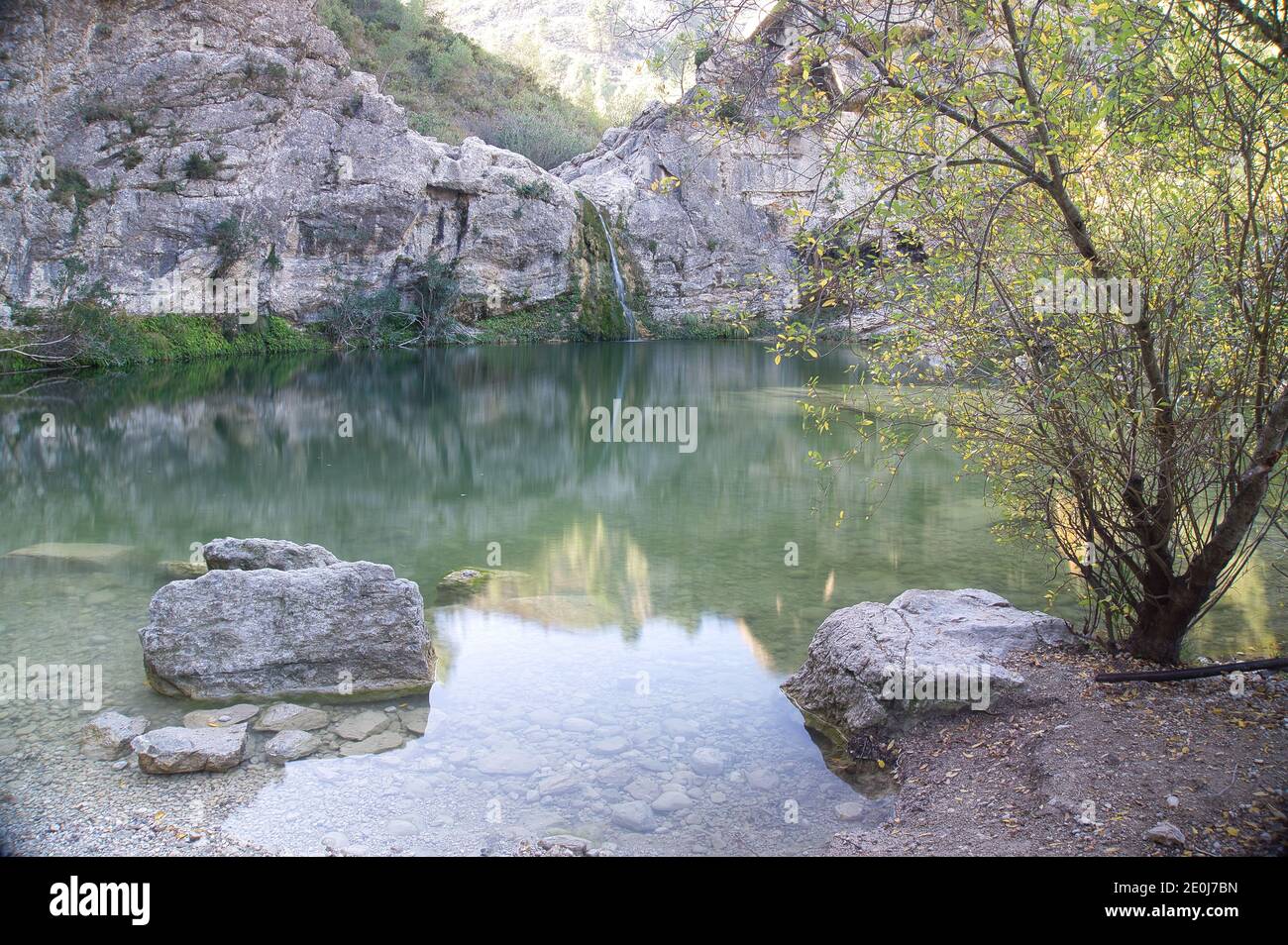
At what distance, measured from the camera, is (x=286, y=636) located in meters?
6.93

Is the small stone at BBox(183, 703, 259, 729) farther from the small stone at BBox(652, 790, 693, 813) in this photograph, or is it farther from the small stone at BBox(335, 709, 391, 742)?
the small stone at BBox(652, 790, 693, 813)

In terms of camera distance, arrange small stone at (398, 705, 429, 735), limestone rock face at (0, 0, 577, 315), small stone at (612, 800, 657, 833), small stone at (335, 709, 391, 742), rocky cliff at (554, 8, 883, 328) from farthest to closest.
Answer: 1. rocky cliff at (554, 8, 883, 328)
2. limestone rock face at (0, 0, 577, 315)
3. small stone at (398, 705, 429, 735)
4. small stone at (335, 709, 391, 742)
5. small stone at (612, 800, 657, 833)

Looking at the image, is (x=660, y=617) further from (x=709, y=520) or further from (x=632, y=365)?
(x=632, y=365)

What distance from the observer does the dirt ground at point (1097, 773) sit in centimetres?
410

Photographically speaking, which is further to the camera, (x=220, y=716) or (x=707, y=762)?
(x=220, y=716)

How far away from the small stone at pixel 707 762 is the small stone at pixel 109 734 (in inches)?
143

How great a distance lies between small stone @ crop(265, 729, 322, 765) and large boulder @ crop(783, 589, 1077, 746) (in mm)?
A: 3375

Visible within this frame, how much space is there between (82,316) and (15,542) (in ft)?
66.7

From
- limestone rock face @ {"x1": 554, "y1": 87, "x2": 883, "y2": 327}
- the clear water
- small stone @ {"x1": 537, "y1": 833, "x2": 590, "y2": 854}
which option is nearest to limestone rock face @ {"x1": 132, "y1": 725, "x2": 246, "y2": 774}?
the clear water

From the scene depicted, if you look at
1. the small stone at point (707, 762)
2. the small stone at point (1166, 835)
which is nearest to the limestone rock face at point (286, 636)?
the small stone at point (707, 762)

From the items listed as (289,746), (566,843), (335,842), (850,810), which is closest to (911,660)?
(850,810)

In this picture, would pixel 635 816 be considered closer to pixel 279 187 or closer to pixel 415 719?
pixel 415 719

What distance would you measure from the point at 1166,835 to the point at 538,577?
23.0ft

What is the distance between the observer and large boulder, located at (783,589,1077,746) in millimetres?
6020
